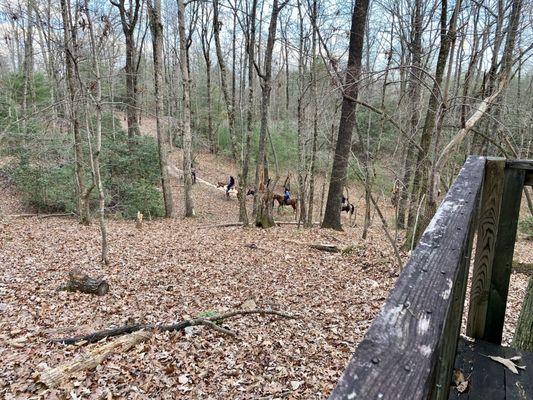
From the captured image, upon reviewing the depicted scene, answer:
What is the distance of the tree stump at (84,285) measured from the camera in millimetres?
6018

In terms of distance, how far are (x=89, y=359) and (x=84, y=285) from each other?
2205 mm

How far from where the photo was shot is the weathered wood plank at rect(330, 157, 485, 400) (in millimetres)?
583

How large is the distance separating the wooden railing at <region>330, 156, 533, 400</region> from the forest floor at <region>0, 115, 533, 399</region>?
266 centimetres

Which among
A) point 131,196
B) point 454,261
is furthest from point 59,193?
point 454,261

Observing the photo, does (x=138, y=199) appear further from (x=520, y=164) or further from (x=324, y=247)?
(x=520, y=164)

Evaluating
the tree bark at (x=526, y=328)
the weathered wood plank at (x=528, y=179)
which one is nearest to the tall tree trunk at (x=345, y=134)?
the tree bark at (x=526, y=328)

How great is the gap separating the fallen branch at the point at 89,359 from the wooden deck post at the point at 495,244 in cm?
383

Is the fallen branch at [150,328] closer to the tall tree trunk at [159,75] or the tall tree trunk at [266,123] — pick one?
the tall tree trunk at [266,123]

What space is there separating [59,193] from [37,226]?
3096mm

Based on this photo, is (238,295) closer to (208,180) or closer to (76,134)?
(76,134)

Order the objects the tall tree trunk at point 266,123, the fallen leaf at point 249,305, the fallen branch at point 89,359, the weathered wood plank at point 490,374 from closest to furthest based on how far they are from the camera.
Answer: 1. the weathered wood plank at point 490,374
2. the fallen branch at point 89,359
3. the fallen leaf at point 249,305
4. the tall tree trunk at point 266,123

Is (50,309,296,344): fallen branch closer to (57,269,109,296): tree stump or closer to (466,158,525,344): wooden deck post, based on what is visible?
(57,269,109,296): tree stump

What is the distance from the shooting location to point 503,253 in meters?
1.95

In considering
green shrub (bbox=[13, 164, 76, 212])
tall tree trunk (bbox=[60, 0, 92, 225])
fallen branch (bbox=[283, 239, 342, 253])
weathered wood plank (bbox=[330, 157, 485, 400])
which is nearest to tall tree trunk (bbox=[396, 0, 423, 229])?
fallen branch (bbox=[283, 239, 342, 253])
